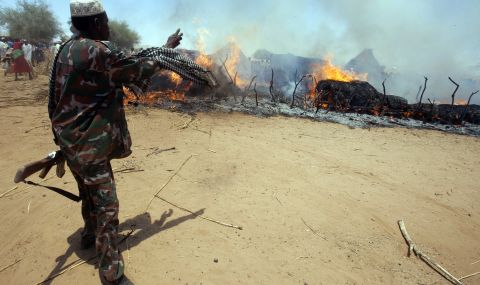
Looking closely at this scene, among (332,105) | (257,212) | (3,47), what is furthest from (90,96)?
(3,47)

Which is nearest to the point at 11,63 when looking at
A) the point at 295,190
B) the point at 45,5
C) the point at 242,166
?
the point at 242,166

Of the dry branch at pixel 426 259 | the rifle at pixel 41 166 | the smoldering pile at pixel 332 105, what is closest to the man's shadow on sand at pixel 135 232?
the rifle at pixel 41 166

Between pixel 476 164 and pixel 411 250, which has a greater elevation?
pixel 476 164


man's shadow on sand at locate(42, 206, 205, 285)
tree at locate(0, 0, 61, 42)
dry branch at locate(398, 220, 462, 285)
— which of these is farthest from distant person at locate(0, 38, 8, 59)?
dry branch at locate(398, 220, 462, 285)

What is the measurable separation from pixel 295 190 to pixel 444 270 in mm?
1856

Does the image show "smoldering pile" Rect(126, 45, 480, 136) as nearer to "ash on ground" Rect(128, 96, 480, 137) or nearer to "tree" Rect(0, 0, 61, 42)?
"ash on ground" Rect(128, 96, 480, 137)

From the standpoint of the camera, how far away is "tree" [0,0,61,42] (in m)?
30.7

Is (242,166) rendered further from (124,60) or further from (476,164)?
(476,164)

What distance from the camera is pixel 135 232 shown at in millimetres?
3240

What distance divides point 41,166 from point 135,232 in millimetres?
1093

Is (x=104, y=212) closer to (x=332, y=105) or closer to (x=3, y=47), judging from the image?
(x=332, y=105)

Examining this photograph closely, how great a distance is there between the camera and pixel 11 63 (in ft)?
43.6

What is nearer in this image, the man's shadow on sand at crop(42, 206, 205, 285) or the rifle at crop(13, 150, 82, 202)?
the rifle at crop(13, 150, 82, 202)

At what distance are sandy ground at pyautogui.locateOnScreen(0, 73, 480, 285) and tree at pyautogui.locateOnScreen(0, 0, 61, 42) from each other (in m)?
30.1
